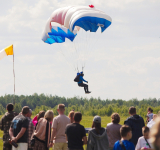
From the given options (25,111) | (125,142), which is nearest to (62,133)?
(25,111)

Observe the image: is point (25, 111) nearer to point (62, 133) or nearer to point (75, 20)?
point (62, 133)

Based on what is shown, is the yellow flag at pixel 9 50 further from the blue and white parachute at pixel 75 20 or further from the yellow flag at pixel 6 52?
the blue and white parachute at pixel 75 20

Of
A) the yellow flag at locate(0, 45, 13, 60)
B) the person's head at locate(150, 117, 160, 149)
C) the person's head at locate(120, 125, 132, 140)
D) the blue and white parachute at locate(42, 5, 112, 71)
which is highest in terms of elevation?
the blue and white parachute at locate(42, 5, 112, 71)

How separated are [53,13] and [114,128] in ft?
25.1

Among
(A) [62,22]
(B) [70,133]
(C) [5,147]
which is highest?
(A) [62,22]

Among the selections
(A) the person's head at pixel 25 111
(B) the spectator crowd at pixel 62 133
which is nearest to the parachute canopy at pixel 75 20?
(B) the spectator crowd at pixel 62 133

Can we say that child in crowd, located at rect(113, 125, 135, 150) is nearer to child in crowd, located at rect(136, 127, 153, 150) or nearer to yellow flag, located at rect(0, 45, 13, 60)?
child in crowd, located at rect(136, 127, 153, 150)

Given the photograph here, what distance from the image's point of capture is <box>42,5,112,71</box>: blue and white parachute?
10.9 meters

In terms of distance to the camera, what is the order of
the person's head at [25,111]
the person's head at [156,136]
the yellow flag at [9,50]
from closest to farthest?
1. the person's head at [156,136]
2. the person's head at [25,111]
3. the yellow flag at [9,50]

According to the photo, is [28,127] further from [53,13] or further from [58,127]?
[53,13]

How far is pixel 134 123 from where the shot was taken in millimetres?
6059

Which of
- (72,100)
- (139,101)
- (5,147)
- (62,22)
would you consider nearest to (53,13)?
(62,22)

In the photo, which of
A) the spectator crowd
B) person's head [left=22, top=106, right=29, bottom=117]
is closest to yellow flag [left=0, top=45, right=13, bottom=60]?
the spectator crowd

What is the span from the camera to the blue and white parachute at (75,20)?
35.6ft
